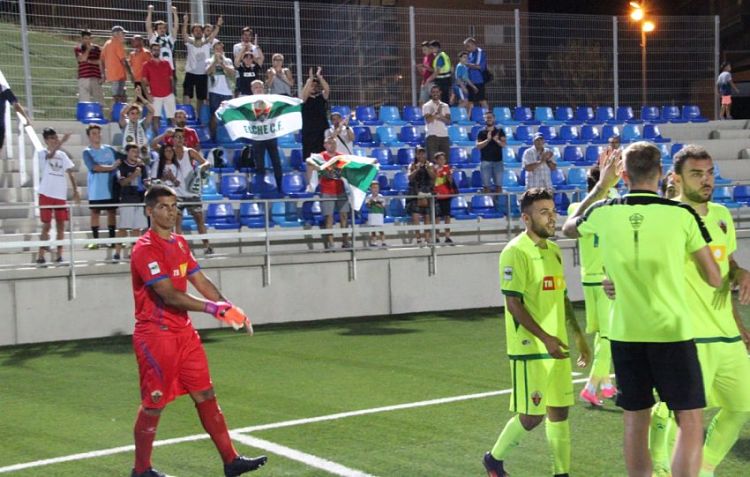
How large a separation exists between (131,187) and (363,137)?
266 inches

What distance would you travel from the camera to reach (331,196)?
17.1 m

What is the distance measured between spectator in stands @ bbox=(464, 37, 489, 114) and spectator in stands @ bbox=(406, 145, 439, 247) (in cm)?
531

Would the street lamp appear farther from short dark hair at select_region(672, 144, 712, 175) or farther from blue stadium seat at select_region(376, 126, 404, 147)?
short dark hair at select_region(672, 144, 712, 175)

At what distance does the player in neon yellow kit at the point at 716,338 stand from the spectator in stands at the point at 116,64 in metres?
14.4

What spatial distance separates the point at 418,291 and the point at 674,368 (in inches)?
475

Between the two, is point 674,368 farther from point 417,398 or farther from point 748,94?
point 748,94

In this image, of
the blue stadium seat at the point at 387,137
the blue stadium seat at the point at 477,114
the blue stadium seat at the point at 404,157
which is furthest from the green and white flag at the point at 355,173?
the blue stadium seat at the point at 477,114

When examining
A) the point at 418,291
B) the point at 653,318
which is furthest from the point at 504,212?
the point at 653,318

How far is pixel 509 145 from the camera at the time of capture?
22.4m

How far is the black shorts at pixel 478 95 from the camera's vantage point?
2353cm

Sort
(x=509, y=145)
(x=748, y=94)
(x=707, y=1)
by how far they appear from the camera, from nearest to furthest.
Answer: (x=509, y=145) < (x=748, y=94) < (x=707, y=1)

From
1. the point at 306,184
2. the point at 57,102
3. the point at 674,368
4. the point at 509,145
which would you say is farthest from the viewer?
the point at 509,145

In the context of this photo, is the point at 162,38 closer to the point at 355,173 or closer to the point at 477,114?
the point at 355,173

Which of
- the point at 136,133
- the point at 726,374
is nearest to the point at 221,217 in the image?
the point at 136,133
